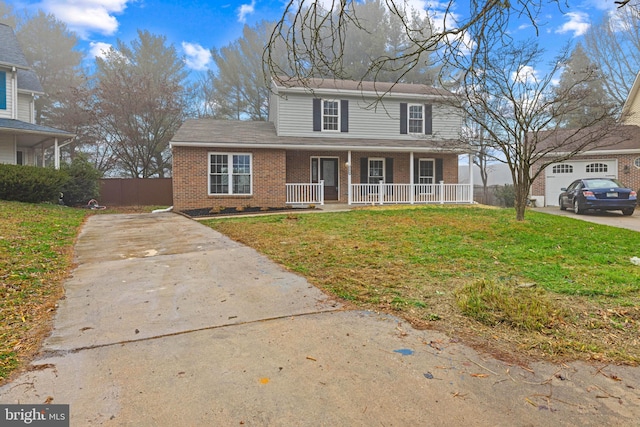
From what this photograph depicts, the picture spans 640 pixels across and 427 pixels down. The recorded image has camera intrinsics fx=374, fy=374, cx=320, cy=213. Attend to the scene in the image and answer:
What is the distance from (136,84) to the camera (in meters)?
22.3

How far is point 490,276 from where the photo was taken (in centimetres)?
465

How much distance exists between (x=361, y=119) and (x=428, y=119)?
10.3 feet

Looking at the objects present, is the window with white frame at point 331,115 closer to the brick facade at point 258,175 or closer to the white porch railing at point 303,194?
the brick facade at point 258,175

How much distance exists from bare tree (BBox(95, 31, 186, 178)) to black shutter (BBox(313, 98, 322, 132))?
36.7 feet

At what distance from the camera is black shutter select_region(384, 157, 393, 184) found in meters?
16.9

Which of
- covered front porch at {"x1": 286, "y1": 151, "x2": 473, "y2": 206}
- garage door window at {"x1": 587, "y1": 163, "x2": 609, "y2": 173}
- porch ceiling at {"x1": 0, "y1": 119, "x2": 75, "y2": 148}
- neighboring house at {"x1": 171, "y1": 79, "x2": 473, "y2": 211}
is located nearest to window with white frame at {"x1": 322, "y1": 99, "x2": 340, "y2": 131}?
neighboring house at {"x1": 171, "y1": 79, "x2": 473, "y2": 211}

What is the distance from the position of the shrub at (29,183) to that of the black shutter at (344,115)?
11.2 metres

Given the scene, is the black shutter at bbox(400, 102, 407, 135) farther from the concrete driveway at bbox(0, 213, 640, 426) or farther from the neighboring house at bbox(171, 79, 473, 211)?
the concrete driveway at bbox(0, 213, 640, 426)

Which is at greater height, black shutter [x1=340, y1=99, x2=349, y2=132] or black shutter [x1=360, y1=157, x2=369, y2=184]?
black shutter [x1=340, y1=99, x2=349, y2=132]

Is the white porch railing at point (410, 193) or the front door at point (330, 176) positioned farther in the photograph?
the front door at point (330, 176)

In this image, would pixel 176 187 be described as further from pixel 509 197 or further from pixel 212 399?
pixel 509 197

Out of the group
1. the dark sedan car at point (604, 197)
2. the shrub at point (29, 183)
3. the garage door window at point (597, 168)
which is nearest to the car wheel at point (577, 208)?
the dark sedan car at point (604, 197)

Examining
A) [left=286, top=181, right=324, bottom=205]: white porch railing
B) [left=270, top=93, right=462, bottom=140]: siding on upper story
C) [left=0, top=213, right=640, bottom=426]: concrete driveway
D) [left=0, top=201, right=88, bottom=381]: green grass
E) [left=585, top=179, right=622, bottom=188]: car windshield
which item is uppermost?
[left=270, top=93, right=462, bottom=140]: siding on upper story

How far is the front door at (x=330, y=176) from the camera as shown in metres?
16.7
